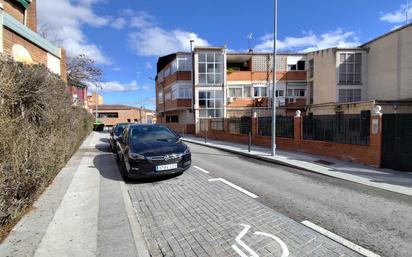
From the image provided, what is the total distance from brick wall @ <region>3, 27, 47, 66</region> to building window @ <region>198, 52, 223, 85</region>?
740 inches

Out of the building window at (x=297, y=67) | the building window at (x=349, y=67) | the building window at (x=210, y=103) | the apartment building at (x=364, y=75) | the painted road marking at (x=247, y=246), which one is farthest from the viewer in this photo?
the building window at (x=297, y=67)

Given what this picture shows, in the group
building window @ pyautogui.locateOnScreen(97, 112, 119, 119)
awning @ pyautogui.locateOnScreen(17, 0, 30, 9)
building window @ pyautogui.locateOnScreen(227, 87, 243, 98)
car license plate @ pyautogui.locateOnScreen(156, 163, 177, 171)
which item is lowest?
car license plate @ pyautogui.locateOnScreen(156, 163, 177, 171)

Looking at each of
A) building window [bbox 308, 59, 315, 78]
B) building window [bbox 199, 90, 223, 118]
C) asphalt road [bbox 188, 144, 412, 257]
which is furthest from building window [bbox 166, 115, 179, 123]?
asphalt road [bbox 188, 144, 412, 257]

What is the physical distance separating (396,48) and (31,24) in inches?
1105

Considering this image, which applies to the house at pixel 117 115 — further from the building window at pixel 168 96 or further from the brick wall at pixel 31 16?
the brick wall at pixel 31 16

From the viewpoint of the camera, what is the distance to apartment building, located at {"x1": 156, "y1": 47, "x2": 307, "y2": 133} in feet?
97.0

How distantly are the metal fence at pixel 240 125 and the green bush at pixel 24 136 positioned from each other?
13.4m

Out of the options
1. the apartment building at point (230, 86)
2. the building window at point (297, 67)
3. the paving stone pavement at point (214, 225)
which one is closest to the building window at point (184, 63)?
the apartment building at point (230, 86)

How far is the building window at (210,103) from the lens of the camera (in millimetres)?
29736

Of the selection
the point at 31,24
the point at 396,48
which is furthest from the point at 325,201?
the point at 396,48

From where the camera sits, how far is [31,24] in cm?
1309

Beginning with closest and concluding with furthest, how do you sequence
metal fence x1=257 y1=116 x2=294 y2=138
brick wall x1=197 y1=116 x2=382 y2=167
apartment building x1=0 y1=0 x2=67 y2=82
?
apartment building x1=0 y1=0 x2=67 y2=82, brick wall x1=197 y1=116 x2=382 y2=167, metal fence x1=257 y1=116 x2=294 y2=138

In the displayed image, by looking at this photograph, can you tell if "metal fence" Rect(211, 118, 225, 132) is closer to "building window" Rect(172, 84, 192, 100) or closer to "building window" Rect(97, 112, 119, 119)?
"building window" Rect(172, 84, 192, 100)

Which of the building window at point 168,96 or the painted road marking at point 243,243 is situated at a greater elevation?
the building window at point 168,96
